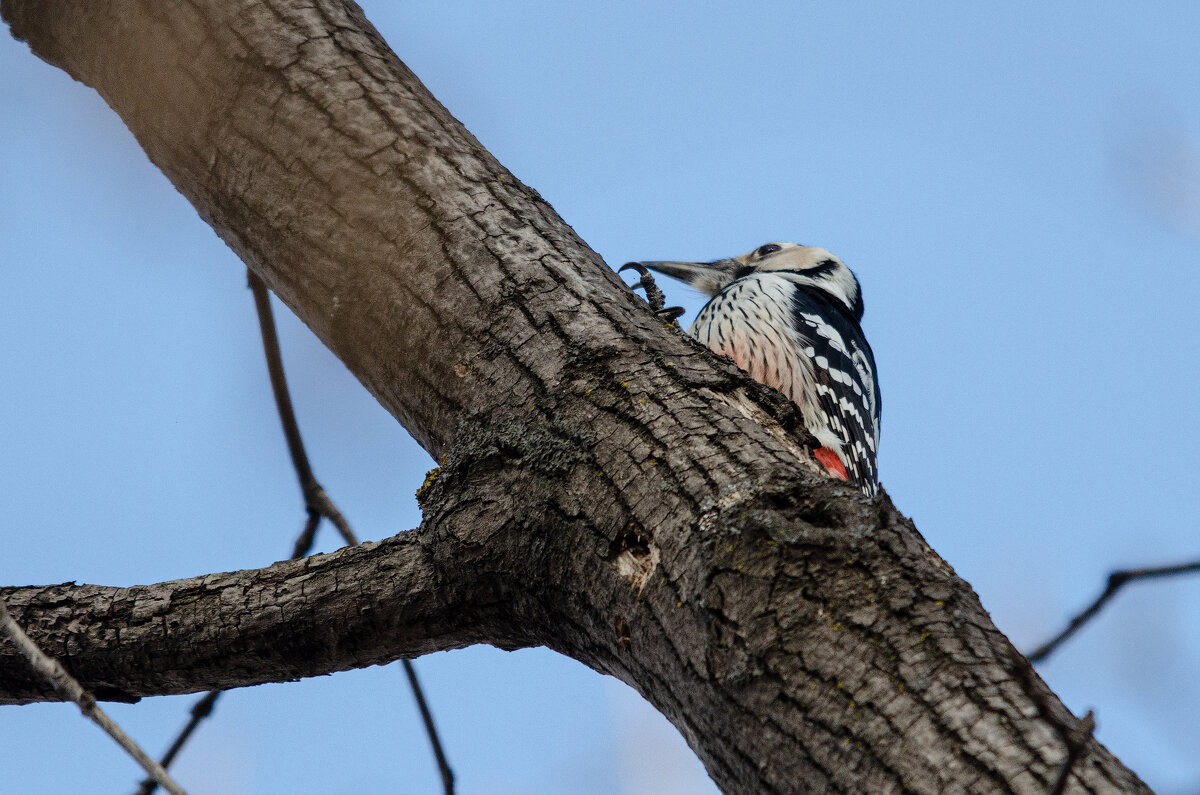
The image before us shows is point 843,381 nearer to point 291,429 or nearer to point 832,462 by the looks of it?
point 832,462

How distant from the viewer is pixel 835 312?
207 inches

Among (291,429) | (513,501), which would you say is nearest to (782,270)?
(291,429)

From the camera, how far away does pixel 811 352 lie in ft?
14.9

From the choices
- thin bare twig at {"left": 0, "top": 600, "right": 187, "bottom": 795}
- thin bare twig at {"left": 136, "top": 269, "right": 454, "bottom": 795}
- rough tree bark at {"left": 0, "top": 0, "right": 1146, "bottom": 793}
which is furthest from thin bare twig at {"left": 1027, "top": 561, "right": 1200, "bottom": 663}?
thin bare twig at {"left": 136, "top": 269, "right": 454, "bottom": 795}

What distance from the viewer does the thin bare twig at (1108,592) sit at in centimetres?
102

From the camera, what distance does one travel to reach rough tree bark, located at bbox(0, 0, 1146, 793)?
1237mm

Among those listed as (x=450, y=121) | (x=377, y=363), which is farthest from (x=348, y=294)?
(x=450, y=121)

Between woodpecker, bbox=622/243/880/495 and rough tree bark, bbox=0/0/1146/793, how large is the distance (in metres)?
1.69

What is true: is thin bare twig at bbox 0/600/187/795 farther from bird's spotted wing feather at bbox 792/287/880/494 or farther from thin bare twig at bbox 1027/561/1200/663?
bird's spotted wing feather at bbox 792/287/880/494

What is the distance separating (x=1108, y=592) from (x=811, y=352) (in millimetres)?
3477

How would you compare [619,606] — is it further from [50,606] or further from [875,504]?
[50,606]

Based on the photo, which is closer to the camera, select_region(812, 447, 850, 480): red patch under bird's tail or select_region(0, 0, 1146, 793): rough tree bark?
select_region(0, 0, 1146, 793): rough tree bark

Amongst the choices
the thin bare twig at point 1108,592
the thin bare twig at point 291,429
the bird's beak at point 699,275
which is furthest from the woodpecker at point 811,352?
the thin bare twig at point 1108,592

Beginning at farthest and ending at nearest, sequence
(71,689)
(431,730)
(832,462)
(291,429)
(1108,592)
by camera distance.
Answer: (832,462) < (291,429) < (431,730) < (71,689) < (1108,592)
